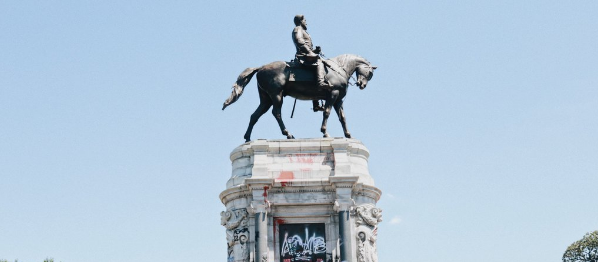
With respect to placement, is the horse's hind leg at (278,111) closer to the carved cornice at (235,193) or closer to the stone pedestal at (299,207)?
the stone pedestal at (299,207)

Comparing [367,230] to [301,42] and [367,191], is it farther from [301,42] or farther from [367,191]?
[301,42]

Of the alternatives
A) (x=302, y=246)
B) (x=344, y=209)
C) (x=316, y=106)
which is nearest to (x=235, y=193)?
(x=302, y=246)

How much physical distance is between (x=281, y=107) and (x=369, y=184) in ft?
14.3

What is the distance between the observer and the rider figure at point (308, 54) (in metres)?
27.4

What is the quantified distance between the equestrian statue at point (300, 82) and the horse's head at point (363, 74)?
69cm

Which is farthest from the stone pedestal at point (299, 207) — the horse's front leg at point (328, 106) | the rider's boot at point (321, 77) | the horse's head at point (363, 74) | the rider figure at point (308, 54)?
the horse's head at point (363, 74)

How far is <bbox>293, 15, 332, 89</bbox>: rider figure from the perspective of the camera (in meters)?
27.4

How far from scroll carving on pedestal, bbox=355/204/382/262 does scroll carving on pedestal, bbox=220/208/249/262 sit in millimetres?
3730

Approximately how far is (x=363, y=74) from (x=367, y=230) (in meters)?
6.38

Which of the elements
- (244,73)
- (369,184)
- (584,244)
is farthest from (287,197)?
(584,244)

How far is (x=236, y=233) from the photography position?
25562 millimetres

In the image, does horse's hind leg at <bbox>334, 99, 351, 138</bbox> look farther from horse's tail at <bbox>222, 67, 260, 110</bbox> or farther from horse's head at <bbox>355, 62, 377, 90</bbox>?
horse's tail at <bbox>222, 67, 260, 110</bbox>

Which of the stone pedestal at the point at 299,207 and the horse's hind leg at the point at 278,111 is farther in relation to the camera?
the horse's hind leg at the point at 278,111

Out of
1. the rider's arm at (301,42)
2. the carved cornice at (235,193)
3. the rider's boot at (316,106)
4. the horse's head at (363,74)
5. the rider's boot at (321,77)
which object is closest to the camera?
the carved cornice at (235,193)
